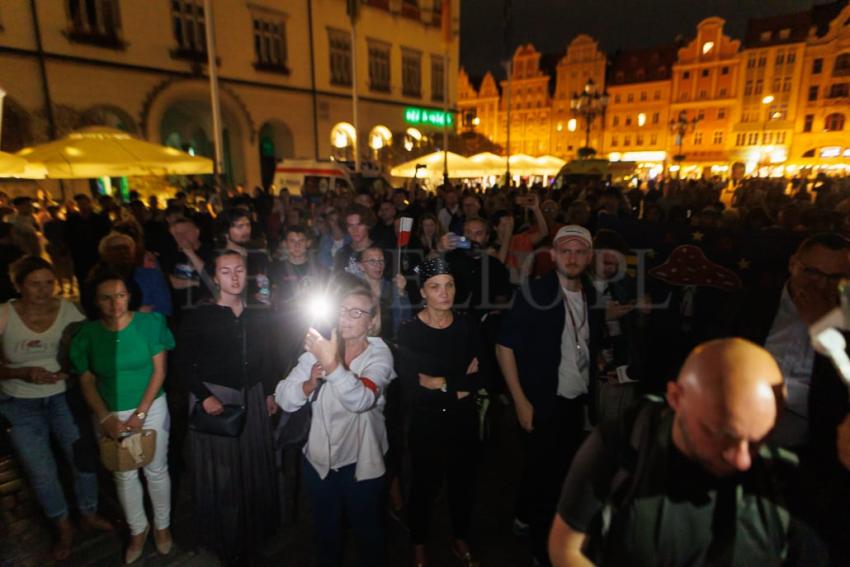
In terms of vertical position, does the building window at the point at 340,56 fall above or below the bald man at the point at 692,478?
above

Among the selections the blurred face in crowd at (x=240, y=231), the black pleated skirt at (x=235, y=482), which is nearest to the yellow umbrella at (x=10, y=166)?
the blurred face in crowd at (x=240, y=231)

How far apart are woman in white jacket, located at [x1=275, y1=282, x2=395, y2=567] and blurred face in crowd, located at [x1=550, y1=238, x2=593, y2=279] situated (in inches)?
53.5

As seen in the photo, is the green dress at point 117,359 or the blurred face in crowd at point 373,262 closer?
the green dress at point 117,359

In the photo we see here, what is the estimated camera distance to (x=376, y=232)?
678cm

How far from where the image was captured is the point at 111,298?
2939 mm

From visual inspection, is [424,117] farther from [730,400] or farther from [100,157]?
[730,400]

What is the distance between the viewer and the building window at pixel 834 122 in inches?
1804

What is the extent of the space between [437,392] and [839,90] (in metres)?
62.5

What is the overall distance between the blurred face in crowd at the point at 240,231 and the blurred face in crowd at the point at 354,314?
2773 mm

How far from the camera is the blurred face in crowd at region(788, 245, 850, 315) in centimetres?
Answer: 250

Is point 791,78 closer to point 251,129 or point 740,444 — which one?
point 251,129

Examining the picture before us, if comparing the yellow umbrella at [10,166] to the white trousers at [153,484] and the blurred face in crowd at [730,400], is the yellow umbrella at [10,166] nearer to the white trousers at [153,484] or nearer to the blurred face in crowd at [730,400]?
the white trousers at [153,484]

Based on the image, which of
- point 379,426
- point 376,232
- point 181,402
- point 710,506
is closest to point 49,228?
point 181,402

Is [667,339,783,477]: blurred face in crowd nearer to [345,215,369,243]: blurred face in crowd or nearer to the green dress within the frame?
the green dress
